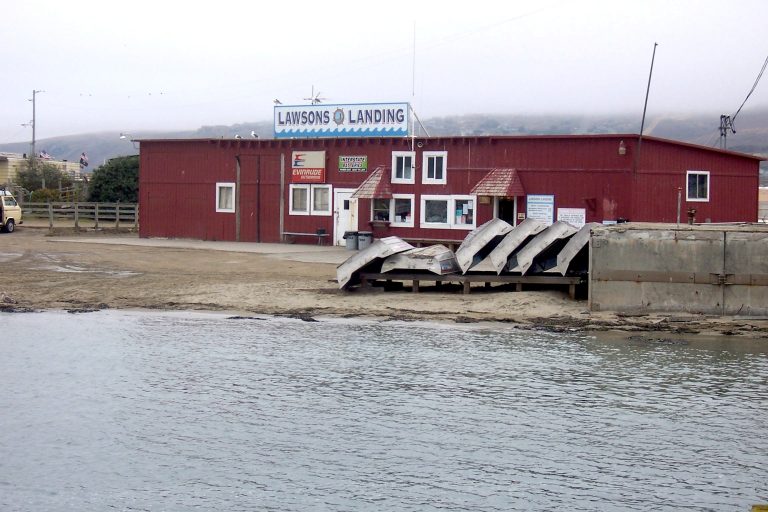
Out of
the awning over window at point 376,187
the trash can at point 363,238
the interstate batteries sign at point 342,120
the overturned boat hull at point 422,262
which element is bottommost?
the overturned boat hull at point 422,262

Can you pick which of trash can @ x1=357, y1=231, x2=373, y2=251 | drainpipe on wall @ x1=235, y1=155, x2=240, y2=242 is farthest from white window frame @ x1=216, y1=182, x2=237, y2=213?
trash can @ x1=357, y1=231, x2=373, y2=251

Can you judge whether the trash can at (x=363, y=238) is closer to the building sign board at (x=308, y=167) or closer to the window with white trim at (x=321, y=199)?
the window with white trim at (x=321, y=199)

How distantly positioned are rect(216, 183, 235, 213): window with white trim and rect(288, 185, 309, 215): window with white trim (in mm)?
2804

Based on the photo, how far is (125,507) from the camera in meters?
8.23

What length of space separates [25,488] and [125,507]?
114 cm

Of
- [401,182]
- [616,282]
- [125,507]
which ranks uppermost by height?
[401,182]

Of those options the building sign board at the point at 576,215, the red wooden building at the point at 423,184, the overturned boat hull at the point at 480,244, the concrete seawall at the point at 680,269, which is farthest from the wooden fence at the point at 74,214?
the concrete seawall at the point at 680,269

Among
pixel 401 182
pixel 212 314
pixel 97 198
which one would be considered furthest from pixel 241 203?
pixel 97 198

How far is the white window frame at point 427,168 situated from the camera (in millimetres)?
36031

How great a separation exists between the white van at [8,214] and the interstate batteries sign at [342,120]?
15.2 meters

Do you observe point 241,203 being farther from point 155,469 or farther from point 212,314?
point 155,469

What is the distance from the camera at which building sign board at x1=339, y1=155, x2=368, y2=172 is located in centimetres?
3784

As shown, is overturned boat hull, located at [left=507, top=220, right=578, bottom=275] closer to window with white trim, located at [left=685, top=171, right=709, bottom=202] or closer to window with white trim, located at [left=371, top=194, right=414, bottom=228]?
window with white trim, located at [left=685, top=171, right=709, bottom=202]

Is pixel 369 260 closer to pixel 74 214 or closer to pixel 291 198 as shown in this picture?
pixel 291 198
